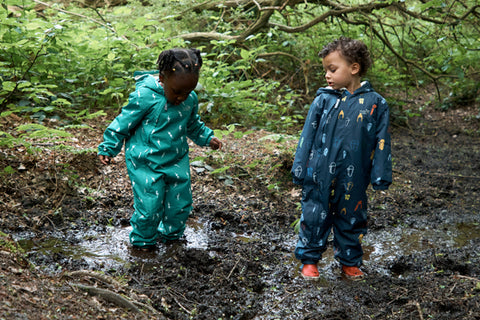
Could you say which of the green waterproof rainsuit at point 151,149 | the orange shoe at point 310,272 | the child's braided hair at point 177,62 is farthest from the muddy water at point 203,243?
the child's braided hair at point 177,62

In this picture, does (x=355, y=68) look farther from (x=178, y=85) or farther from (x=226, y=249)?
(x=226, y=249)

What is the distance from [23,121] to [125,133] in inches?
103

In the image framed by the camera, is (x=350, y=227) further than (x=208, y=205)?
No

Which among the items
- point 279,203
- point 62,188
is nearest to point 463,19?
point 279,203

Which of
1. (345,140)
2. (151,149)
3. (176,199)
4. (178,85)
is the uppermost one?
(178,85)

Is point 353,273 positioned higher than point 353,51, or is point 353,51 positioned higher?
point 353,51

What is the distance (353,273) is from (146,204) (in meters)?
1.71

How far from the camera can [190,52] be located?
10.5 feet

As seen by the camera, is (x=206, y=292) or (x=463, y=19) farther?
(x=463, y=19)

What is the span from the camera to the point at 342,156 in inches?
127

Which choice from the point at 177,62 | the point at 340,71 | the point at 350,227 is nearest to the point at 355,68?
the point at 340,71

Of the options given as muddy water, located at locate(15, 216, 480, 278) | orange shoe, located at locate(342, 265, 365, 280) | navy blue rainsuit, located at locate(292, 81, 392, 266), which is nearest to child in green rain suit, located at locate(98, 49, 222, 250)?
muddy water, located at locate(15, 216, 480, 278)

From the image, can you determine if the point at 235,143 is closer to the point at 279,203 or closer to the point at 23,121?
the point at 279,203

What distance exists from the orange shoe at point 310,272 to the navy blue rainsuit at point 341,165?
0.13ft
